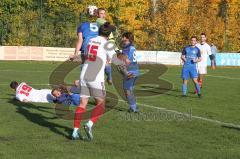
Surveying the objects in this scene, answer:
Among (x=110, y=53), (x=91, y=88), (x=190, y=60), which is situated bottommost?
(x=190, y=60)

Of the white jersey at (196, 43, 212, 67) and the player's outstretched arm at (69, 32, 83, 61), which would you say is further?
the white jersey at (196, 43, 212, 67)

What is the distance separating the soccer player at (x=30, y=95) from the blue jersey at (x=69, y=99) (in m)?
0.67

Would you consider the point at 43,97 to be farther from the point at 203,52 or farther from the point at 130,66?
the point at 203,52

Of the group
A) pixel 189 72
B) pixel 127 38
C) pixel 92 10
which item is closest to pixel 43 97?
pixel 127 38

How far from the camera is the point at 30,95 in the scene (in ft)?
48.2

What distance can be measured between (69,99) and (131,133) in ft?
13.0

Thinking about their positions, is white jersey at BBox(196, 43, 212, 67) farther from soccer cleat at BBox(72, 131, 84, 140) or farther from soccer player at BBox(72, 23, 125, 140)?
soccer cleat at BBox(72, 131, 84, 140)

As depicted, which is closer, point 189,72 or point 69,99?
point 69,99

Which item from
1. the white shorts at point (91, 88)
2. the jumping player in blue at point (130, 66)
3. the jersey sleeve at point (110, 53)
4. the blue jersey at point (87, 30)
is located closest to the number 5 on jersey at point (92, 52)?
the jersey sleeve at point (110, 53)

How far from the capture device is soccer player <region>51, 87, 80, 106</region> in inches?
541

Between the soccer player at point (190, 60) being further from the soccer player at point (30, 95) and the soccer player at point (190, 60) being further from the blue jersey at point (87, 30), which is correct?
the blue jersey at point (87, 30)

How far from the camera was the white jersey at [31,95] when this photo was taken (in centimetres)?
1459

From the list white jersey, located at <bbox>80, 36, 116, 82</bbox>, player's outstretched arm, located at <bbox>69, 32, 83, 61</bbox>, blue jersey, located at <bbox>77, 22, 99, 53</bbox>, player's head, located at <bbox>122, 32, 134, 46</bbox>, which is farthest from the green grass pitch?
blue jersey, located at <bbox>77, 22, 99, 53</bbox>

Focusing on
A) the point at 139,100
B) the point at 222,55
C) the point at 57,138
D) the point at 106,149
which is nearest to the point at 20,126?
the point at 57,138
